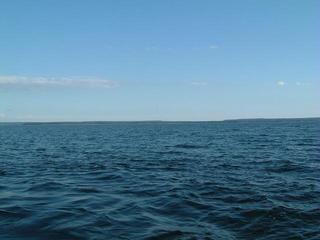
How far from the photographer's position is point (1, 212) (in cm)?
1611

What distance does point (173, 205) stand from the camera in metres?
17.4

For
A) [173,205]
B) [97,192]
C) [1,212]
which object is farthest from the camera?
[97,192]

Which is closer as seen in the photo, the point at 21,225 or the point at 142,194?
the point at 21,225

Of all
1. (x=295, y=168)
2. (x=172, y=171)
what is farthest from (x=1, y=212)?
(x=295, y=168)

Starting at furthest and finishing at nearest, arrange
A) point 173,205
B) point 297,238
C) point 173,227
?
1. point 173,205
2. point 173,227
3. point 297,238

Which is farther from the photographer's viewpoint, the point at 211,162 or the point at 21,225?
the point at 211,162

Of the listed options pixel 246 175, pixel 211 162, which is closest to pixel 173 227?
pixel 246 175

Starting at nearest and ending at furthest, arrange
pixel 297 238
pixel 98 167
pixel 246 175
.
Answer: pixel 297 238 < pixel 246 175 < pixel 98 167

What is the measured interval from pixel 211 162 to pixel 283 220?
1752 centimetres

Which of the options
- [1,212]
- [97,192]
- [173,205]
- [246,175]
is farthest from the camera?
[246,175]

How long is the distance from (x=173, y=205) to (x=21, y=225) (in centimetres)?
568

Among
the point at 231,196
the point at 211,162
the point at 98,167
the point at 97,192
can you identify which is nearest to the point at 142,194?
the point at 97,192

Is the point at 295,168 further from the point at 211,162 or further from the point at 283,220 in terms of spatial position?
the point at 283,220

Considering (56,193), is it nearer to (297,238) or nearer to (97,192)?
(97,192)
